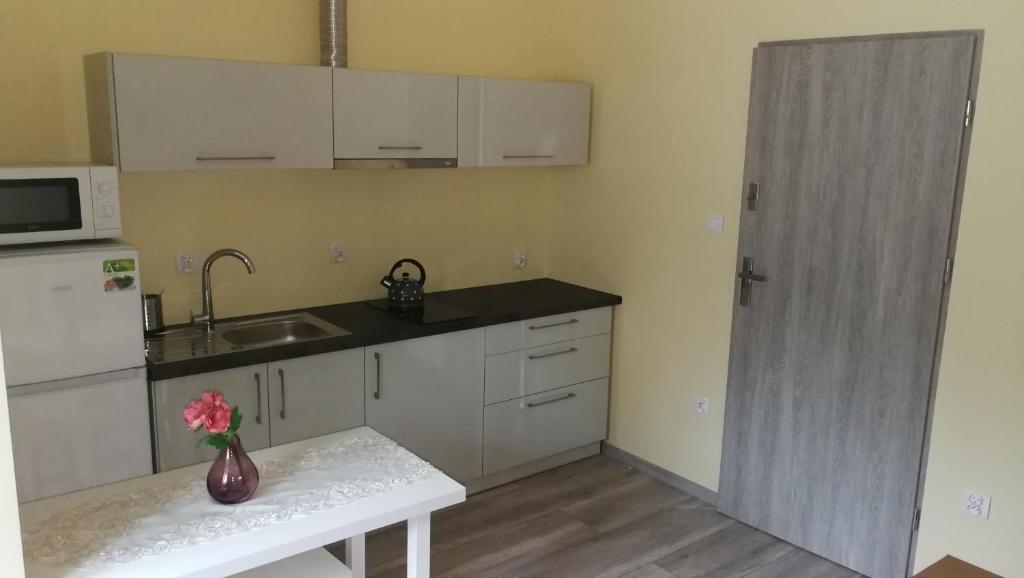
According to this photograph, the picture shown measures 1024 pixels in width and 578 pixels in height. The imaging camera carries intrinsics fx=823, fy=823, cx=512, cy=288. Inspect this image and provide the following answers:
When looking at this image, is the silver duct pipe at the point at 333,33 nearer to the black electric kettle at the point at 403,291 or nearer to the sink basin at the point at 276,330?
the black electric kettle at the point at 403,291

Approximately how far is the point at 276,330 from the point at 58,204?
1.13m

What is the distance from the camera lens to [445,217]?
13.9 ft

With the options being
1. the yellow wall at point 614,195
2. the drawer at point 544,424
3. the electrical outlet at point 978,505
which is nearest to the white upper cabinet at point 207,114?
the yellow wall at point 614,195

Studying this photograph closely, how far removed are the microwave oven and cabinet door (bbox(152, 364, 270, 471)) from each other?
586 millimetres

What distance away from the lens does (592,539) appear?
3.59 metres

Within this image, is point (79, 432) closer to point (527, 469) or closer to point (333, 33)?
point (333, 33)

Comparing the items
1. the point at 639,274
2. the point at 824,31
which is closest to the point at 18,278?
the point at 639,274

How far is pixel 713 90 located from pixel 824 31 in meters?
0.55

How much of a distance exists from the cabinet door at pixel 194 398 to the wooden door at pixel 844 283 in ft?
6.75

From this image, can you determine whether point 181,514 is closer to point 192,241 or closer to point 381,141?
point 192,241

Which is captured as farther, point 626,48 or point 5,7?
point 626,48

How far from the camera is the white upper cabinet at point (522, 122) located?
151 inches

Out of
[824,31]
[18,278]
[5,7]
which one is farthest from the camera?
[824,31]

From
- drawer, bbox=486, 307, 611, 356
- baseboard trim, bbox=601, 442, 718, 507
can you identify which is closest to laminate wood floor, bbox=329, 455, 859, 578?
baseboard trim, bbox=601, 442, 718, 507
